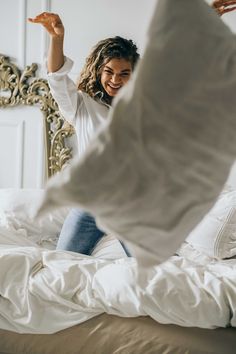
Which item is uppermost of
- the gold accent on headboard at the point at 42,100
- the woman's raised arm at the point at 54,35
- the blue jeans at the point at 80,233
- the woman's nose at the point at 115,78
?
the woman's raised arm at the point at 54,35

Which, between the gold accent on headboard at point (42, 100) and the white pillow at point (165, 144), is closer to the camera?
the white pillow at point (165, 144)

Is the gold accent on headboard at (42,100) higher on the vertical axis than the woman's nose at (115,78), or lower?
lower

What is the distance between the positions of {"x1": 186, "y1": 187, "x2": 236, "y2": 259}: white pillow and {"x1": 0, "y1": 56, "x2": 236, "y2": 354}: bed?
306 mm

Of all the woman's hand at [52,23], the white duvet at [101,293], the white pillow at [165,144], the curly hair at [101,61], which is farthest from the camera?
the curly hair at [101,61]

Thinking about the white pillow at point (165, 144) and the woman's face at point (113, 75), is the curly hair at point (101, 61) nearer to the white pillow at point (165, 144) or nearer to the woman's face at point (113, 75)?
the woman's face at point (113, 75)

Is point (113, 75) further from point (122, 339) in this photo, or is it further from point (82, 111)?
point (122, 339)

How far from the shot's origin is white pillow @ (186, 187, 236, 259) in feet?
6.28

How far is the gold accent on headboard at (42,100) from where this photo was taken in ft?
9.37

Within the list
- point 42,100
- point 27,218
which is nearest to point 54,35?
point 27,218

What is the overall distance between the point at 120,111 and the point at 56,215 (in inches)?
68.4

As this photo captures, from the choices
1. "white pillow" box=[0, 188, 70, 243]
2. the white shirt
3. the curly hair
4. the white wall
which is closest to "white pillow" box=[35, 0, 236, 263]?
the white shirt

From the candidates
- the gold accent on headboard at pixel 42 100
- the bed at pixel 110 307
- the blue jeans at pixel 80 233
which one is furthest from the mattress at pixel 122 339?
the gold accent on headboard at pixel 42 100

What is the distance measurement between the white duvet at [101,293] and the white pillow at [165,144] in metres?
0.64

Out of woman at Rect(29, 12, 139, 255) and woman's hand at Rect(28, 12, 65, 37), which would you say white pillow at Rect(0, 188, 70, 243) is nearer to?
woman at Rect(29, 12, 139, 255)
